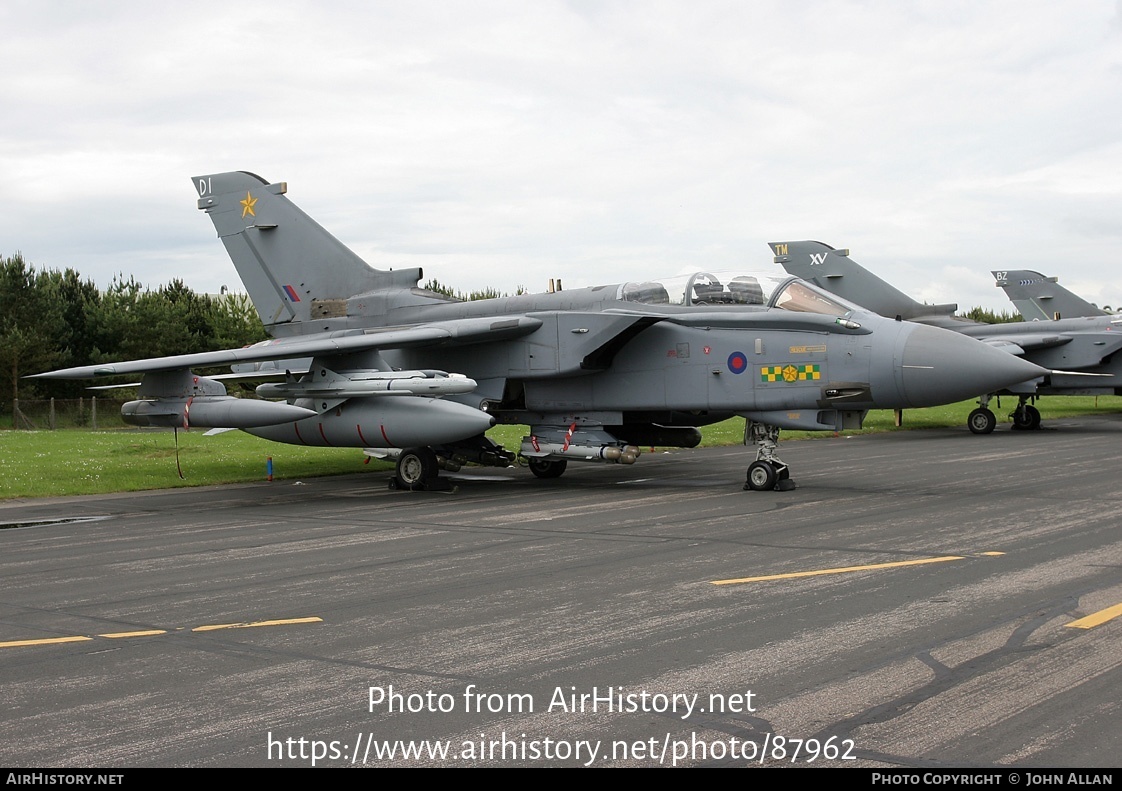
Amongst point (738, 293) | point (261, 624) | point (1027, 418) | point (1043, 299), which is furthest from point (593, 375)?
point (1043, 299)

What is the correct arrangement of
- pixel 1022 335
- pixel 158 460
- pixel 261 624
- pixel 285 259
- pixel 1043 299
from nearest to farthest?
pixel 261 624
pixel 285 259
pixel 158 460
pixel 1022 335
pixel 1043 299

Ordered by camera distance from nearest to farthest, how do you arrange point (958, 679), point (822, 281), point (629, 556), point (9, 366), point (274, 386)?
point (958, 679), point (629, 556), point (274, 386), point (822, 281), point (9, 366)

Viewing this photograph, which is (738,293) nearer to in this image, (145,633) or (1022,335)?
(145,633)

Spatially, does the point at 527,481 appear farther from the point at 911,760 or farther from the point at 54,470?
the point at 911,760

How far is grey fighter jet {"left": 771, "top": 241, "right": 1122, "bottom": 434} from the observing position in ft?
93.1

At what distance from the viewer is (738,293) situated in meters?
14.8

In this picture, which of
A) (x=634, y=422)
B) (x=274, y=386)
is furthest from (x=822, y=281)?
(x=274, y=386)

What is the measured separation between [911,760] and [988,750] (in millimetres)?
335

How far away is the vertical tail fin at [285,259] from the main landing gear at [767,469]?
7326 millimetres

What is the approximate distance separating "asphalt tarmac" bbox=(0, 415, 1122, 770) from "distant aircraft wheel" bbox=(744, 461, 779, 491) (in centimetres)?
158

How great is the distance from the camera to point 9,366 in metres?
47.1

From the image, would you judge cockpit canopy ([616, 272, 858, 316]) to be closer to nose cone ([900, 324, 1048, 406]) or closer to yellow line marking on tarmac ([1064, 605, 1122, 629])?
nose cone ([900, 324, 1048, 406])

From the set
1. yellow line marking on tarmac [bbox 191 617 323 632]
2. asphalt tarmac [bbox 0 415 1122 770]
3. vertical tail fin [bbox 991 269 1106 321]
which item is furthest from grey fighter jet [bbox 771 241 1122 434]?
yellow line marking on tarmac [bbox 191 617 323 632]

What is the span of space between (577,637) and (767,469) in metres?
8.62
